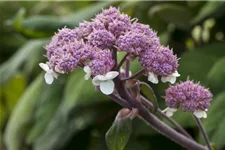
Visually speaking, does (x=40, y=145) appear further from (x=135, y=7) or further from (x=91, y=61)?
(x=91, y=61)

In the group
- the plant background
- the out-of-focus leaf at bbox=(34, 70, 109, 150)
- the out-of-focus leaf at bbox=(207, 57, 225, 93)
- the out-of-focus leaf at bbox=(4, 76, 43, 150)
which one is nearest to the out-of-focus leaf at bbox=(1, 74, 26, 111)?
the plant background

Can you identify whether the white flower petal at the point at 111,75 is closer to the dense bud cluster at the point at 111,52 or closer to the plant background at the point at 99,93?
the dense bud cluster at the point at 111,52

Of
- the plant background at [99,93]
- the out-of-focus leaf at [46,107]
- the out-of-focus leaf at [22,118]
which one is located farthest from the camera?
the out-of-focus leaf at [22,118]

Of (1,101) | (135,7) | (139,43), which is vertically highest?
(139,43)

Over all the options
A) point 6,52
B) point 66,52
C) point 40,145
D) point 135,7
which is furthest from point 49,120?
point 6,52

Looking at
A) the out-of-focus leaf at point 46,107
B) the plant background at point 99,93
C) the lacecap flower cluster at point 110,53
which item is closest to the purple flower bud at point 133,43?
the lacecap flower cluster at point 110,53

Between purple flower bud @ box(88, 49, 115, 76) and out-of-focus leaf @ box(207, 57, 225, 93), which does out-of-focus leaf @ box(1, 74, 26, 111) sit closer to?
out-of-focus leaf @ box(207, 57, 225, 93)
